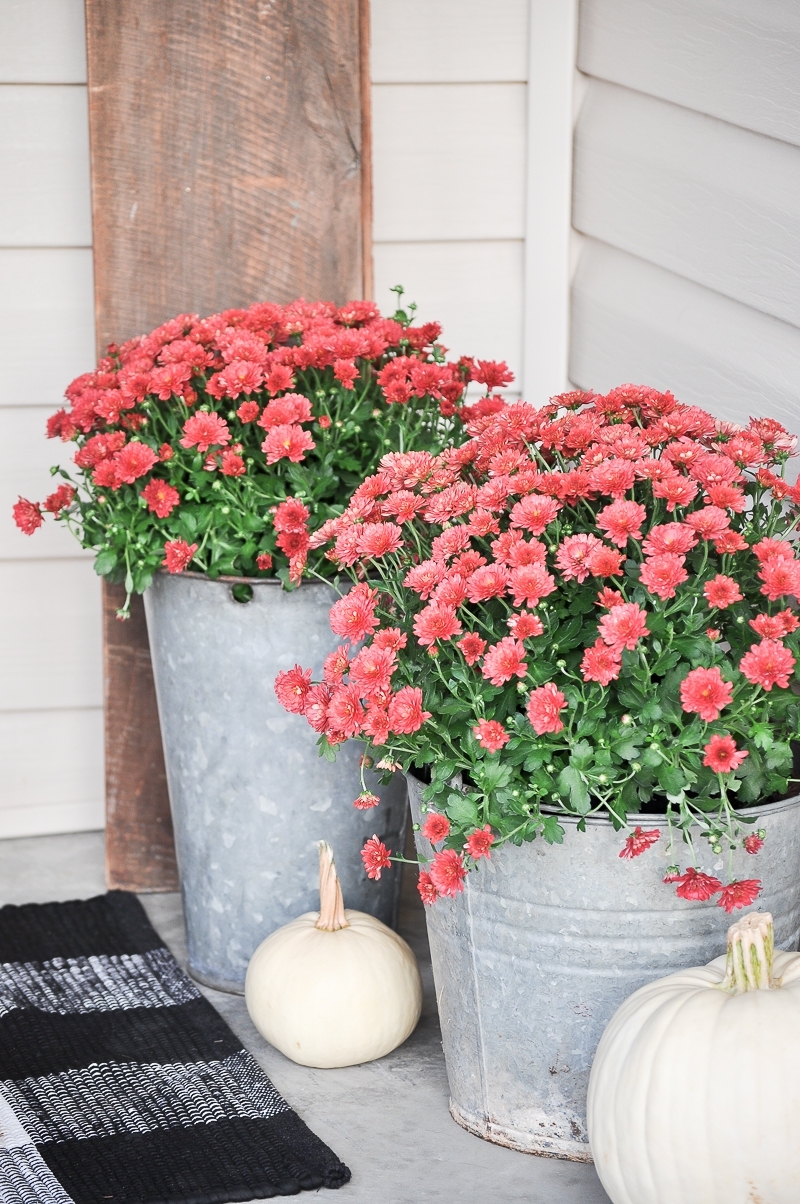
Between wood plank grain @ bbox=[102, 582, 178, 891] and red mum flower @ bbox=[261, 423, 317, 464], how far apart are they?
61 centimetres

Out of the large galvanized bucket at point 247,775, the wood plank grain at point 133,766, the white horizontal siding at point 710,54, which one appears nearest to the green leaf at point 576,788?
the large galvanized bucket at point 247,775

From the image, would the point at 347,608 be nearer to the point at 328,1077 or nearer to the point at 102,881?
the point at 328,1077

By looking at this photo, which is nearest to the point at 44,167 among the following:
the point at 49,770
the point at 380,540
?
the point at 49,770

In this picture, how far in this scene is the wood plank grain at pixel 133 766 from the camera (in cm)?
224

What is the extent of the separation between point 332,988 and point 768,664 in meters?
0.74

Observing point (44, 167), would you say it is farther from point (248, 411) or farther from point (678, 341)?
point (678, 341)

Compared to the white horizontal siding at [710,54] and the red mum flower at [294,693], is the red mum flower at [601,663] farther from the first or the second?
the white horizontal siding at [710,54]

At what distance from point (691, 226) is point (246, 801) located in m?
1.00

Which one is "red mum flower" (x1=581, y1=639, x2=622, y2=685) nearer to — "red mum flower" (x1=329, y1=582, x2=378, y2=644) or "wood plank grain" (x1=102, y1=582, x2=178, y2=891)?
"red mum flower" (x1=329, y1=582, x2=378, y2=644)

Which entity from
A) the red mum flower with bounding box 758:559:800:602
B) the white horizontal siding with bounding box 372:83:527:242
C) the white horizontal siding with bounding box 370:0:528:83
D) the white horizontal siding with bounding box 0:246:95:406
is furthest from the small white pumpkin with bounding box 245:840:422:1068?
the white horizontal siding with bounding box 370:0:528:83

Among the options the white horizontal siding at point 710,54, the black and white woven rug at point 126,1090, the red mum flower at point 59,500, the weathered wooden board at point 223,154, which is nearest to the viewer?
the black and white woven rug at point 126,1090

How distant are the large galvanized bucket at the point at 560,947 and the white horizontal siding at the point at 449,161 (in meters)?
1.22

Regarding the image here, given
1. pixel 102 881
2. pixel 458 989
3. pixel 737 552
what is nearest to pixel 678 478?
pixel 737 552

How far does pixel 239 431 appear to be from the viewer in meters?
1.83
